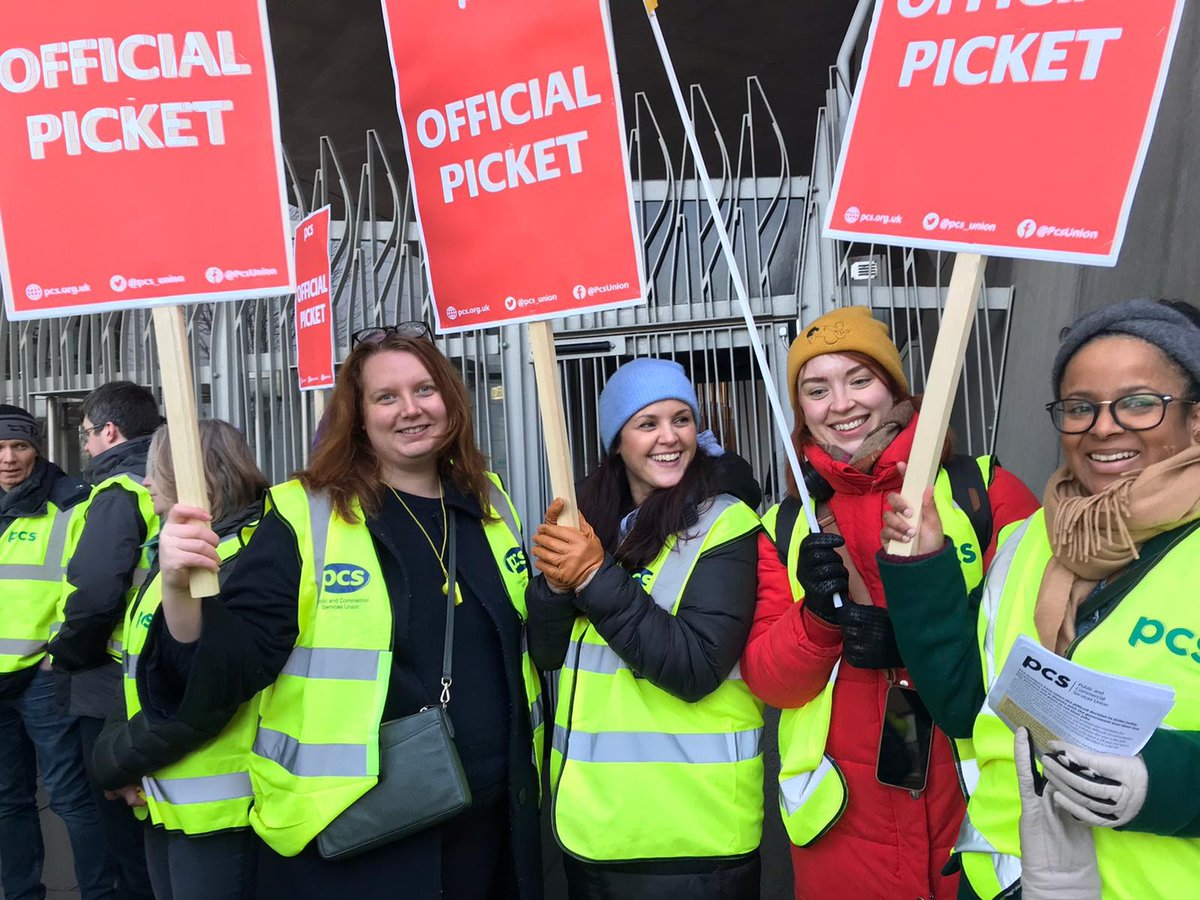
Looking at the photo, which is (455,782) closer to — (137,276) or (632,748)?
(632,748)

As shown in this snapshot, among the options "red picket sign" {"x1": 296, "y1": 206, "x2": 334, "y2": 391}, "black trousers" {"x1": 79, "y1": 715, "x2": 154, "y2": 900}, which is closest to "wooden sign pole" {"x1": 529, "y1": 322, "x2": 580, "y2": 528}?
"black trousers" {"x1": 79, "y1": 715, "x2": 154, "y2": 900}

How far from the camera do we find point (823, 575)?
185 centimetres

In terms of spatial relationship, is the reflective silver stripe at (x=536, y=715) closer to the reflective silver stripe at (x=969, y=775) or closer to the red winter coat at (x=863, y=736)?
the red winter coat at (x=863, y=736)

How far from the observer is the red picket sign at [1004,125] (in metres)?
1.61

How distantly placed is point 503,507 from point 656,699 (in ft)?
2.12

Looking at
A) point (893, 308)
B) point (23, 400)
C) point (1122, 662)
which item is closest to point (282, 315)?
point (23, 400)

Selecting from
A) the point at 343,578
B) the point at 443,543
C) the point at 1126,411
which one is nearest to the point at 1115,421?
the point at 1126,411

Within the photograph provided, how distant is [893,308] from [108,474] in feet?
11.5

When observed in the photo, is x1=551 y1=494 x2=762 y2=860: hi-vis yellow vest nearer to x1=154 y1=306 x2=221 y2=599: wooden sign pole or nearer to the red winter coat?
the red winter coat

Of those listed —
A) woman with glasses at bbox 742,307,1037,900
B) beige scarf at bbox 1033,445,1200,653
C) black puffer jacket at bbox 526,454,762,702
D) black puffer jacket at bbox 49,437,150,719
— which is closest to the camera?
beige scarf at bbox 1033,445,1200,653

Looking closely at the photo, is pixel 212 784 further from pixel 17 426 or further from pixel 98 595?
pixel 17 426

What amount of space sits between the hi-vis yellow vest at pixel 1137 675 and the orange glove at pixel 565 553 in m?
0.90

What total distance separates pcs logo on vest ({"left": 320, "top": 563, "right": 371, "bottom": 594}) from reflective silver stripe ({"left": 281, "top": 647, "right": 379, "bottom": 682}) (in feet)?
0.43

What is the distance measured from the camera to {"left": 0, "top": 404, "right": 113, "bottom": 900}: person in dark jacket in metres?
3.65
